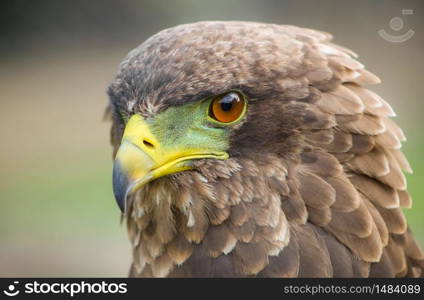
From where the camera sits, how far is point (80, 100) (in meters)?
6.83

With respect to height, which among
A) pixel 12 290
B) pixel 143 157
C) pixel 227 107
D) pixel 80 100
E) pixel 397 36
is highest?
pixel 80 100

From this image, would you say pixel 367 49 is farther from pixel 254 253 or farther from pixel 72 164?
pixel 254 253

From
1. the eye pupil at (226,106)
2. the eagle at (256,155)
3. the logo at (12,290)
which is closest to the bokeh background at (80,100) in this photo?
the logo at (12,290)

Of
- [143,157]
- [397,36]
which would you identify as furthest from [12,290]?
[397,36]

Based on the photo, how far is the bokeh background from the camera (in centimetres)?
512

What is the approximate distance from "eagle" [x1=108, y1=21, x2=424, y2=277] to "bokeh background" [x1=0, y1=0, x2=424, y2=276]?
303 cm

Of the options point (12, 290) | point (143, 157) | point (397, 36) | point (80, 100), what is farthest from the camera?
point (80, 100)

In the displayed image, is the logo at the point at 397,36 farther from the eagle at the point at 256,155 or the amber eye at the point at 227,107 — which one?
the amber eye at the point at 227,107

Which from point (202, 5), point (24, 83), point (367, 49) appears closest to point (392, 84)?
point (367, 49)

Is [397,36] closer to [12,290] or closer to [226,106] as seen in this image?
[226,106]

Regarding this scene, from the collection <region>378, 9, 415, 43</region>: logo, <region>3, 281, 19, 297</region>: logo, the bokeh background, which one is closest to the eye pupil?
<region>3, 281, 19, 297</region>: logo

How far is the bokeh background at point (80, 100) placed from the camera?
5.12 m

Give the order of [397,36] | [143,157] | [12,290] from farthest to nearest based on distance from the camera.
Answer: [397,36] < [12,290] < [143,157]

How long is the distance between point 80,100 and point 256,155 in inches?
213
